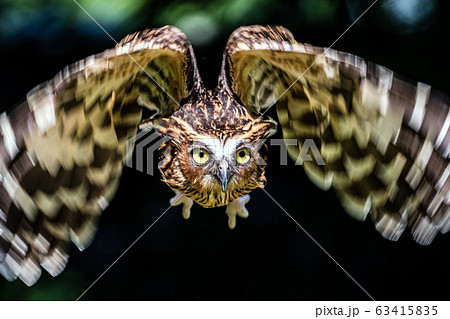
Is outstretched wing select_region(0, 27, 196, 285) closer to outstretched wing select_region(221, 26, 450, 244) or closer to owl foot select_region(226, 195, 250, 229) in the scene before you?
outstretched wing select_region(221, 26, 450, 244)

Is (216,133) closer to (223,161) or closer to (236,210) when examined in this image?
(223,161)

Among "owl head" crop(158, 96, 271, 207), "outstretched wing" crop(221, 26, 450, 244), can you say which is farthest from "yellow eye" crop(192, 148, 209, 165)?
"outstretched wing" crop(221, 26, 450, 244)

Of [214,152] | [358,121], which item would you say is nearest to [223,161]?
[214,152]

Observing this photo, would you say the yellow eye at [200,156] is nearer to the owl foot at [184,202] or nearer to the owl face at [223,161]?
the owl face at [223,161]

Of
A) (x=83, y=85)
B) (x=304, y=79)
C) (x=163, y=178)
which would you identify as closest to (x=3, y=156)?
(x=83, y=85)

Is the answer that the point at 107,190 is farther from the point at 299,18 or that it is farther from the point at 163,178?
the point at 299,18

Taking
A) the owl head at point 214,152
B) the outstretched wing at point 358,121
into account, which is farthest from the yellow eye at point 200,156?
the outstretched wing at point 358,121
